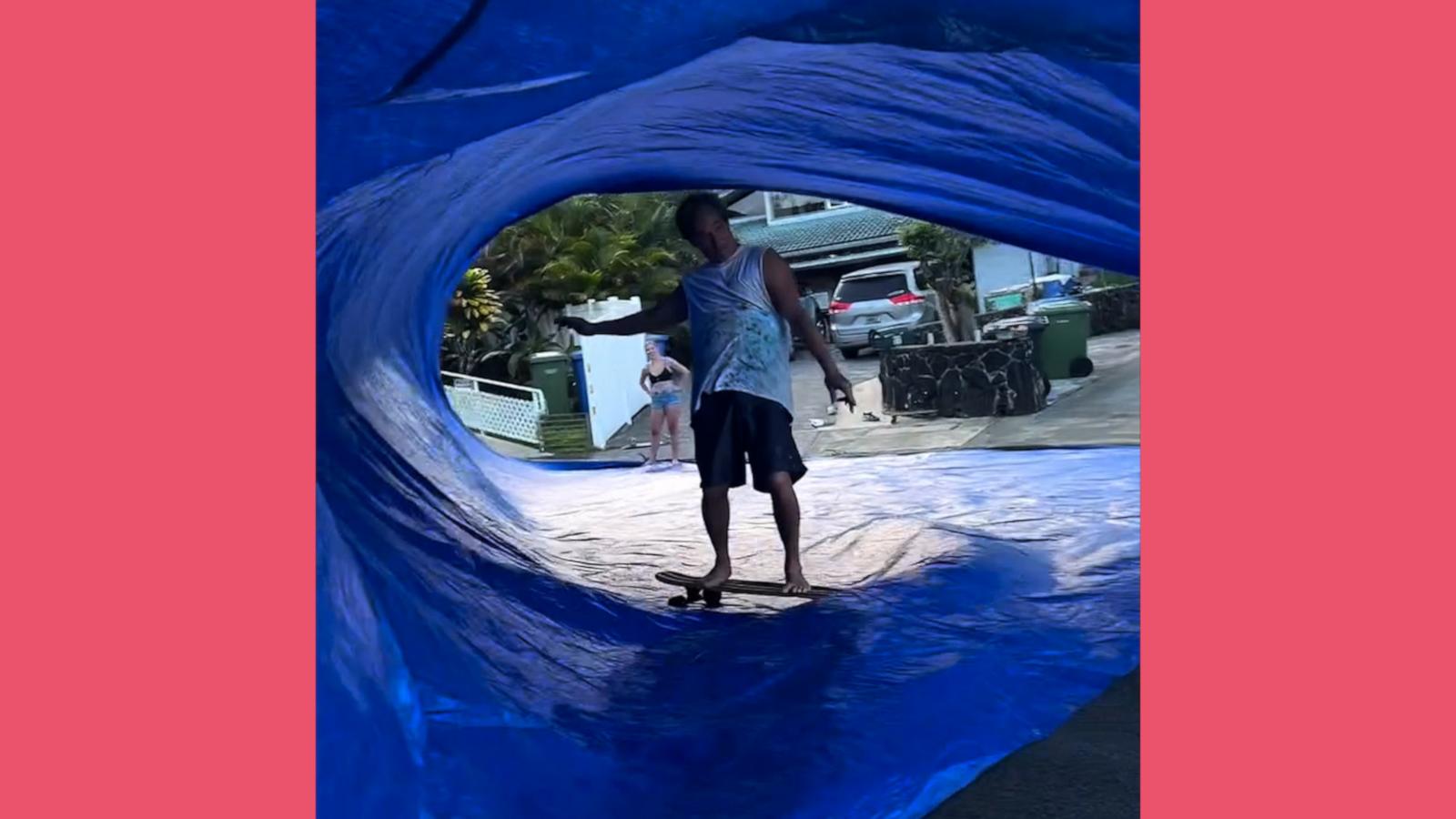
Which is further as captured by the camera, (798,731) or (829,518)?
(829,518)

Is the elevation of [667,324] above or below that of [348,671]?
above

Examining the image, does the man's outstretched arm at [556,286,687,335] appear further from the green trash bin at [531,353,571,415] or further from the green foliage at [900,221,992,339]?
the green foliage at [900,221,992,339]

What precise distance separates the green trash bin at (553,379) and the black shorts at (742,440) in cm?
54

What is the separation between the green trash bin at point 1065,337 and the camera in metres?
4.35

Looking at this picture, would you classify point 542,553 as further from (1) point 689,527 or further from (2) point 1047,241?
(2) point 1047,241

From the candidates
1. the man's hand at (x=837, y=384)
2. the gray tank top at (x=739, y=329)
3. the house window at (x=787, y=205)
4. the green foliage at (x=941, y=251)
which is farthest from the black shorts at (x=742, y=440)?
the green foliage at (x=941, y=251)

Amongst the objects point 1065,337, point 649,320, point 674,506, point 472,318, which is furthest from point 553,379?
point 1065,337

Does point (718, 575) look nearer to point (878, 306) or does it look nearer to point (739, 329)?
point (739, 329)

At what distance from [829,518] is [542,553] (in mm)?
1152

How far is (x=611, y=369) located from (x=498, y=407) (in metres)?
0.46

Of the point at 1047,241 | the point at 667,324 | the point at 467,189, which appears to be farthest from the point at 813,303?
the point at 467,189

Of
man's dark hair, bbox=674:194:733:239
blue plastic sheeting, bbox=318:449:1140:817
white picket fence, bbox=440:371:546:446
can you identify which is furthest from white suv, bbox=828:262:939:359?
white picket fence, bbox=440:371:546:446

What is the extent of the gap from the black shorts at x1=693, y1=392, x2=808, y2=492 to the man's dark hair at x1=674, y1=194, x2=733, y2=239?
578mm

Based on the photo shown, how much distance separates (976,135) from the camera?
381cm
